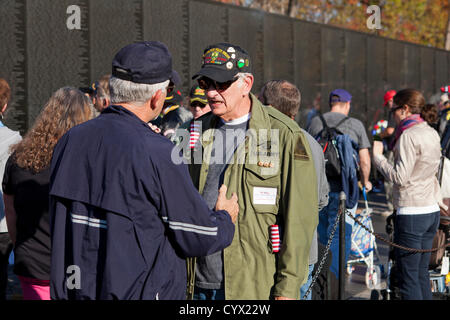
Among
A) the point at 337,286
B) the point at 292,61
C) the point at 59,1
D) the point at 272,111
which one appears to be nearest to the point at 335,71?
the point at 292,61

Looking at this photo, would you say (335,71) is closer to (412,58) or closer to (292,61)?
(292,61)

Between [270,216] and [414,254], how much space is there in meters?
2.92

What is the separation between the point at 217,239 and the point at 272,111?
116 cm

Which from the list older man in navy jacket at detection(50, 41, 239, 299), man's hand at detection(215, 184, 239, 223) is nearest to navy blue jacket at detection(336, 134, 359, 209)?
man's hand at detection(215, 184, 239, 223)

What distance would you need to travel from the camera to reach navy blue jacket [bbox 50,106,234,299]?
257 centimetres

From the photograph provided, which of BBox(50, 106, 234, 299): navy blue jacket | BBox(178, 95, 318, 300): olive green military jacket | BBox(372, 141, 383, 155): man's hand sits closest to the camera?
BBox(50, 106, 234, 299): navy blue jacket

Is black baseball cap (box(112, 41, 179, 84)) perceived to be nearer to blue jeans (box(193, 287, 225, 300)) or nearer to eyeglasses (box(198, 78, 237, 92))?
eyeglasses (box(198, 78, 237, 92))

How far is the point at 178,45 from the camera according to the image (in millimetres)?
10766

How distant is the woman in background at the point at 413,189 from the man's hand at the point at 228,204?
116 inches

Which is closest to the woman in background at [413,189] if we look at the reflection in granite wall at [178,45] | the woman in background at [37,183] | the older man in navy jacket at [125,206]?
the woman in background at [37,183]

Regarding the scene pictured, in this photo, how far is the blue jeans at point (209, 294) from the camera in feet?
11.5

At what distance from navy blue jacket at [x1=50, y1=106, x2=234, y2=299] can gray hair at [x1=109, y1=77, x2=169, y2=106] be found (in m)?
0.07

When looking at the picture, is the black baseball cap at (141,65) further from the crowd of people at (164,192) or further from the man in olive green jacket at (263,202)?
the man in olive green jacket at (263,202)

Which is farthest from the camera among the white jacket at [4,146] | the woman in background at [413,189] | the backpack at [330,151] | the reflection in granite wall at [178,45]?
the reflection in granite wall at [178,45]
